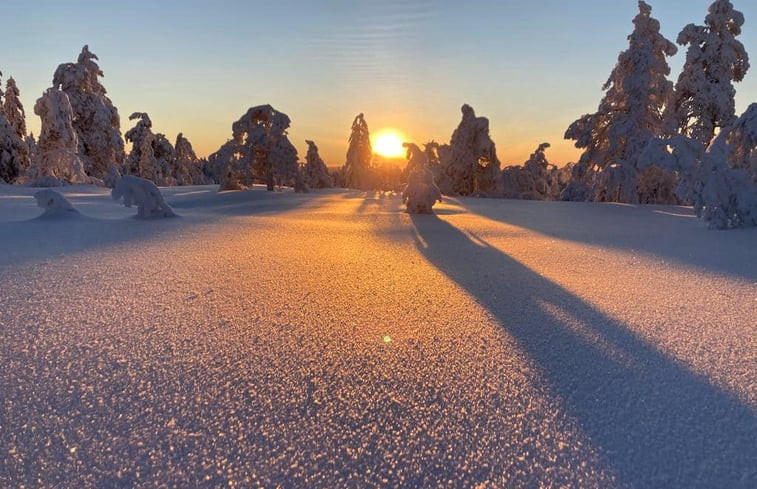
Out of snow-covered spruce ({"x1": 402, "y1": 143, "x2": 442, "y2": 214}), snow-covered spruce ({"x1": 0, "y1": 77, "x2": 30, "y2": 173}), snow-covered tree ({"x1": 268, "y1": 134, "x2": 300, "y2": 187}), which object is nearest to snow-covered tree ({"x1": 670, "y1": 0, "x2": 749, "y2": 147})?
snow-covered spruce ({"x1": 402, "y1": 143, "x2": 442, "y2": 214})

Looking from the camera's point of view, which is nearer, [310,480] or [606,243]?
[310,480]

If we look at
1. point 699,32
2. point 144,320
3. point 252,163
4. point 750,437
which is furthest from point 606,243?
point 699,32

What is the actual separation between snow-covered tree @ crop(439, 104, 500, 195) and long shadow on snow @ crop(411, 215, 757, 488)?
82.5 ft

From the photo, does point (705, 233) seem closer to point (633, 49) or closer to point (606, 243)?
point (606, 243)

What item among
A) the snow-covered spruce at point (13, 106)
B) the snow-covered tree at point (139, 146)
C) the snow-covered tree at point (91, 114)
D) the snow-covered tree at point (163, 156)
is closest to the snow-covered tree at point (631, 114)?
the snow-covered tree at point (91, 114)

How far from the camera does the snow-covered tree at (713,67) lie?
18.4 m

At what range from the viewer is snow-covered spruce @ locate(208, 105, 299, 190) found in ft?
55.4

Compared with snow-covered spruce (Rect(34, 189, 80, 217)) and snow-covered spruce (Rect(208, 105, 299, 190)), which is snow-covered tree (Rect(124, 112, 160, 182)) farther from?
snow-covered spruce (Rect(34, 189, 80, 217))

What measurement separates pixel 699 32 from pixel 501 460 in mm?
24332

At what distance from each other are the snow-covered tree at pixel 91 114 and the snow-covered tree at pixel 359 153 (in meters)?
20.4

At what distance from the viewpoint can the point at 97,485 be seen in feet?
4.17

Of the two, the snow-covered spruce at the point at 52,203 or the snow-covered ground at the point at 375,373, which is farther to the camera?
the snow-covered spruce at the point at 52,203

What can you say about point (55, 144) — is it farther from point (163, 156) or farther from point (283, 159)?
point (163, 156)

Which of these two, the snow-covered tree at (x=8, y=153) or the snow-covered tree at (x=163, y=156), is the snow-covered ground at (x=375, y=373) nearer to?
the snow-covered tree at (x=8, y=153)
